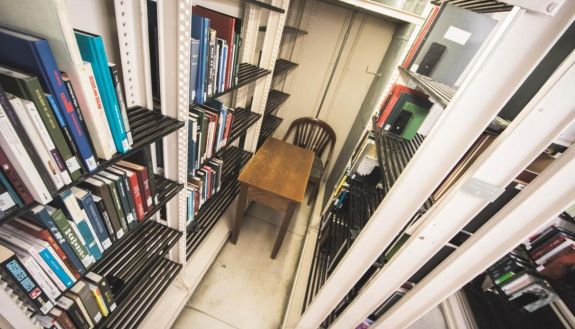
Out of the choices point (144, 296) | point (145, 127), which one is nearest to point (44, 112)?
point (145, 127)

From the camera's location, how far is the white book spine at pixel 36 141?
0.45m

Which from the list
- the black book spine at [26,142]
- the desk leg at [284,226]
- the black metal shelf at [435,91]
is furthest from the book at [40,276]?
the black metal shelf at [435,91]

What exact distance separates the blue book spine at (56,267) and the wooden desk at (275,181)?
1.05 meters

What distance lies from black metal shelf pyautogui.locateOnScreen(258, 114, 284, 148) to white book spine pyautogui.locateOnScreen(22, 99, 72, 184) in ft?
6.16

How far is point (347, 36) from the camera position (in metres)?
2.35

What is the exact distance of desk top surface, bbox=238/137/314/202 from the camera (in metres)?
1.70

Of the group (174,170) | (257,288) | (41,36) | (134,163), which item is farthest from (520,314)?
(41,36)

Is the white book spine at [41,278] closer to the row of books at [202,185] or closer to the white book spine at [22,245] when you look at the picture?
the white book spine at [22,245]

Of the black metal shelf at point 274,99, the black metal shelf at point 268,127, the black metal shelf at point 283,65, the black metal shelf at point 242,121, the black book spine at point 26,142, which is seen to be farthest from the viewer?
the black metal shelf at point 268,127

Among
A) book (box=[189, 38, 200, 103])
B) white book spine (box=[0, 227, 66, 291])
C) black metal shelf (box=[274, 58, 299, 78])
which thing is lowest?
white book spine (box=[0, 227, 66, 291])

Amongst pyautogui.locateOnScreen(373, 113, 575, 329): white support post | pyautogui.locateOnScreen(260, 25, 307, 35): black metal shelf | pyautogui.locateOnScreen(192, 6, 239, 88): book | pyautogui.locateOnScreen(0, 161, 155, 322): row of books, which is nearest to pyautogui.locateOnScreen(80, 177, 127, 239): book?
pyautogui.locateOnScreen(0, 161, 155, 322): row of books

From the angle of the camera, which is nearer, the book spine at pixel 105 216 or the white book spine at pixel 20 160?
the white book spine at pixel 20 160

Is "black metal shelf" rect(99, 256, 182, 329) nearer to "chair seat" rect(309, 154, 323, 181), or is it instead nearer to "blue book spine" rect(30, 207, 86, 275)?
"blue book spine" rect(30, 207, 86, 275)

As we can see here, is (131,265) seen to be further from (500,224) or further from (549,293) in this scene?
(549,293)
